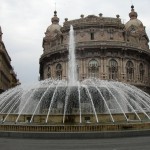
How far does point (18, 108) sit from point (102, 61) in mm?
27082

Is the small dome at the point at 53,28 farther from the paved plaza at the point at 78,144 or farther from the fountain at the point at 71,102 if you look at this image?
the paved plaza at the point at 78,144

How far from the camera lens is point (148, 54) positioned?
2064 inches


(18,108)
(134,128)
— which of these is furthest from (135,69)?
(134,128)

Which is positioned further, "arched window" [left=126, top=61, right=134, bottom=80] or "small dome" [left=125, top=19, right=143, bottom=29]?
"small dome" [left=125, top=19, right=143, bottom=29]

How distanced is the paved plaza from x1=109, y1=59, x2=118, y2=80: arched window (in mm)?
35110

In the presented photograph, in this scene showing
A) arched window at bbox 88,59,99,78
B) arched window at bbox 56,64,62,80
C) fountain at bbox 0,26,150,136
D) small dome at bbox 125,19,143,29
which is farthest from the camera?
small dome at bbox 125,19,143,29

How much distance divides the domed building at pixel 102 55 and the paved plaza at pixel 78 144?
3369cm

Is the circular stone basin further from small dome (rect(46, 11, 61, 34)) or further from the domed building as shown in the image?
small dome (rect(46, 11, 61, 34))

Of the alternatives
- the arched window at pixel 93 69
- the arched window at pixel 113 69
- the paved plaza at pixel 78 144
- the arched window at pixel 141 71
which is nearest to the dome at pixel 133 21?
the arched window at pixel 141 71

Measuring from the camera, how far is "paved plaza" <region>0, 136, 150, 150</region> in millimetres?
10680

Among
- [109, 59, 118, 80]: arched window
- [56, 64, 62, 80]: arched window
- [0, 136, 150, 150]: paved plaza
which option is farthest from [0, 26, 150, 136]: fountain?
[56, 64, 62, 80]: arched window

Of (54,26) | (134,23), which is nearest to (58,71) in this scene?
(54,26)

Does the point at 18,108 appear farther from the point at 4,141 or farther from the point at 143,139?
the point at 143,139

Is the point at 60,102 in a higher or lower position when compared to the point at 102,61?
lower
